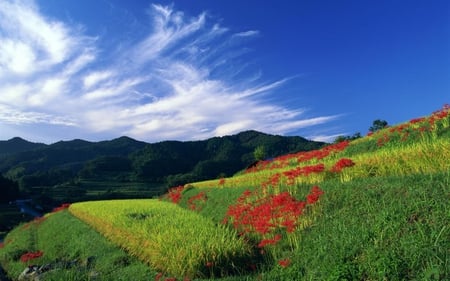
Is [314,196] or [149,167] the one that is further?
[149,167]

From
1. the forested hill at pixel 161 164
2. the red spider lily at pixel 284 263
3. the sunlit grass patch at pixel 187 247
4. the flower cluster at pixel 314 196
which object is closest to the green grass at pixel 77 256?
the sunlit grass patch at pixel 187 247

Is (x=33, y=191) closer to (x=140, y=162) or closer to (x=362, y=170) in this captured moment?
(x=140, y=162)

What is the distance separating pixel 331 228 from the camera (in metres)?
8.52

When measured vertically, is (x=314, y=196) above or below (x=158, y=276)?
above

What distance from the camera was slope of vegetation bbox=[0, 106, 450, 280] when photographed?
6.28m

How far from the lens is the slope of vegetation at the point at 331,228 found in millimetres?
6281

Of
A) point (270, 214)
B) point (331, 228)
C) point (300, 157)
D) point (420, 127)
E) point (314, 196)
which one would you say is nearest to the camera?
point (331, 228)

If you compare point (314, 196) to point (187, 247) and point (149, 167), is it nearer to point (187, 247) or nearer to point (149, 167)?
A: point (187, 247)

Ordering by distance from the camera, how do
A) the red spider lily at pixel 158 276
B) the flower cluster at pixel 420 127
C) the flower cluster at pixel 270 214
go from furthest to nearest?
the flower cluster at pixel 420 127 → the flower cluster at pixel 270 214 → the red spider lily at pixel 158 276

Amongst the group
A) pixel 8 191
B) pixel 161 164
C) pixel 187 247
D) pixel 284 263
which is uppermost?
pixel 161 164

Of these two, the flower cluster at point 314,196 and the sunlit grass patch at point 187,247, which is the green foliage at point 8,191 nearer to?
the sunlit grass patch at point 187,247

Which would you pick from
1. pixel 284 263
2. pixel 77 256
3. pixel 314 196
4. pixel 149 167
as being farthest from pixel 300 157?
pixel 149 167

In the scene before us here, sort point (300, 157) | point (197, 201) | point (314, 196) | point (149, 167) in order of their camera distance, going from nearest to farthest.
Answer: point (314, 196), point (197, 201), point (300, 157), point (149, 167)

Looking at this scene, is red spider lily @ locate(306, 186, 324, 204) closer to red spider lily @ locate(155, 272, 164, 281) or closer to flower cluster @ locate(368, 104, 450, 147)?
red spider lily @ locate(155, 272, 164, 281)
